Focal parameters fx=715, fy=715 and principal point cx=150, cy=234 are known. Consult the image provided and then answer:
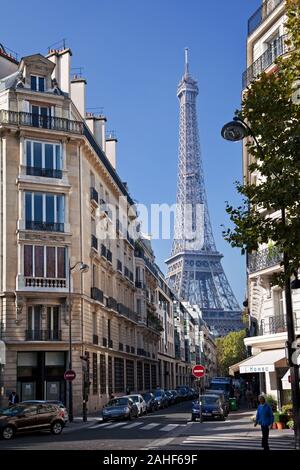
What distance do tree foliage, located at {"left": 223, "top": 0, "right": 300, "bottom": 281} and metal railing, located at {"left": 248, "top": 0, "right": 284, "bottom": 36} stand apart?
1524 centimetres

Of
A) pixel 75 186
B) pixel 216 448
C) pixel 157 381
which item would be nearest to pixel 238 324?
pixel 157 381

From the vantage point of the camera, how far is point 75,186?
49625 mm

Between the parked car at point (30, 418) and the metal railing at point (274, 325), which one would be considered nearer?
the parked car at point (30, 418)

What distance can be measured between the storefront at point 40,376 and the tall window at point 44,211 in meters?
8.25

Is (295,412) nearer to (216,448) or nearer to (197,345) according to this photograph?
(216,448)

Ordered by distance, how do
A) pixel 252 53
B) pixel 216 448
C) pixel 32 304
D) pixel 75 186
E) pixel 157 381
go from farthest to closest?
pixel 157 381
pixel 75 186
pixel 32 304
pixel 252 53
pixel 216 448

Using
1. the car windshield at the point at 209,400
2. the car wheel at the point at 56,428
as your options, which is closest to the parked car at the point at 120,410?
the car windshield at the point at 209,400

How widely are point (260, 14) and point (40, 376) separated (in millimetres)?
25857

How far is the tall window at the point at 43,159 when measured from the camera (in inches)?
1885

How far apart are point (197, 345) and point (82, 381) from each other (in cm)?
10649

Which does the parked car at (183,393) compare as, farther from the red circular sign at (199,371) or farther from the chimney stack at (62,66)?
the red circular sign at (199,371)

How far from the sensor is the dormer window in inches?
1929

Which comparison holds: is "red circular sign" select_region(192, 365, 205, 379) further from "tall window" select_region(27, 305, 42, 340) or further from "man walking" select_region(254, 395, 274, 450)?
"tall window" select_region(27, 305, 42, 340)

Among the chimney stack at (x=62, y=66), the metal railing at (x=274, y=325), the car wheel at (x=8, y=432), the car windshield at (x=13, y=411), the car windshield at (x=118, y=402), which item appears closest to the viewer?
the car wheel at (x=8, y=432)
